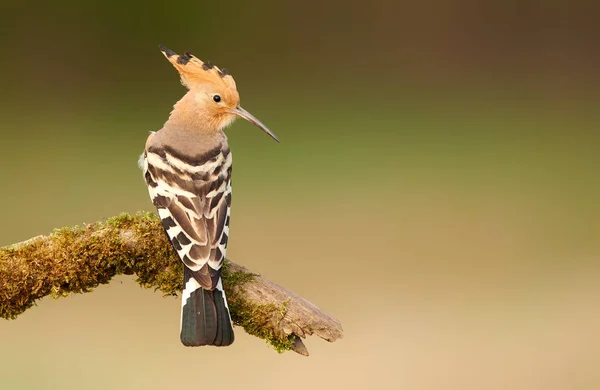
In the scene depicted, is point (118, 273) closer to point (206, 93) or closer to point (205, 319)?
point (205, 319)

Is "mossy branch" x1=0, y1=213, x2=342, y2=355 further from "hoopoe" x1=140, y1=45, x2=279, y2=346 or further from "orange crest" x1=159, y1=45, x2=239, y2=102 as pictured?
"orange crest" x1=159, y1=45, x2=239, y2=102

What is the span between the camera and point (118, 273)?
2338mm

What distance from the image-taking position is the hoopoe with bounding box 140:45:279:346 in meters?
2.26

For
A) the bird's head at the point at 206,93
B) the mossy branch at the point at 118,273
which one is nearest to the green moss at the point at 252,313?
the mossy branch at the point at 118,273

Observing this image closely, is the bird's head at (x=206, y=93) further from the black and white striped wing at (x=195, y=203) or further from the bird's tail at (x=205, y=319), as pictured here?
the bird's tail at (x=205, y=319)

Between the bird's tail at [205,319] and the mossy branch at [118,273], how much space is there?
0.23 feet

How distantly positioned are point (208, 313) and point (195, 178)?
1.43 ft

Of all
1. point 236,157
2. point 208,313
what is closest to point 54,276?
point 208,313

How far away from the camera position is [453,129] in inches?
295

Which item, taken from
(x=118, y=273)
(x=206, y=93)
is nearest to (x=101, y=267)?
(x=118, y=273)

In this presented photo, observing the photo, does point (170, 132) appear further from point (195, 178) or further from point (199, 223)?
point (199, 223)

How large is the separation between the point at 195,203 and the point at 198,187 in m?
0.08

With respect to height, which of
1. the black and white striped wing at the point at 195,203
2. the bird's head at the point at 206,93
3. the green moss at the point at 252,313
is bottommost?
the green moss at the point at 252,313

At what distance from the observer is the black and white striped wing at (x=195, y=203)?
2303mm
